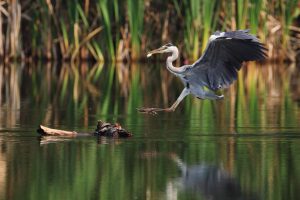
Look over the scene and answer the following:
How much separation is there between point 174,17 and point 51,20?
9.91 feet

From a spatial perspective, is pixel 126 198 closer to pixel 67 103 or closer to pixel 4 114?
pixel 4 114

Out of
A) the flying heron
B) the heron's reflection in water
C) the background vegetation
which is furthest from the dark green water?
the background vegetation

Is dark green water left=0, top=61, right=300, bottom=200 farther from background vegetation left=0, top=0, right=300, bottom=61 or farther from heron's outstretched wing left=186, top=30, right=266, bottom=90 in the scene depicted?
background vegetation left=0, top=0, right=300, bottom=61

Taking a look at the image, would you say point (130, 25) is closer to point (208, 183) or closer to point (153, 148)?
point (153, 148)

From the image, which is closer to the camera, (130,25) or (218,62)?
(218,62)

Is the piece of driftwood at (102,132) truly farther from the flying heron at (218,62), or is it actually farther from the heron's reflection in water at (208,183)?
the heron's reflection in water at (208,183)

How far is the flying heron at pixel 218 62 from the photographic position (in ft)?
33.5

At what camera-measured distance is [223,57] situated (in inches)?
412

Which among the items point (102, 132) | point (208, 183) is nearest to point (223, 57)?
point (102, 132)

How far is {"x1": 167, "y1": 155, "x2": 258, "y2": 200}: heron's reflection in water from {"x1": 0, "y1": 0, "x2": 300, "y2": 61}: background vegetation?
573 inches

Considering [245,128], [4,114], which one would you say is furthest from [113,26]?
[245,128]

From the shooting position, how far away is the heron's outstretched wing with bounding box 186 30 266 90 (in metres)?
10.0

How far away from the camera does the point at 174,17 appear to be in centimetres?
2462

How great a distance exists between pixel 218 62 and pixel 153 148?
4.95 feet
